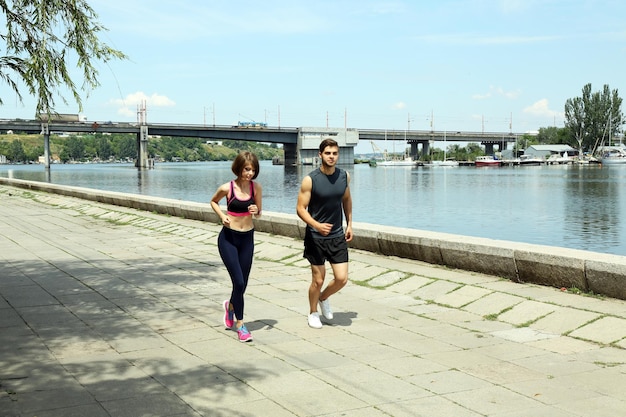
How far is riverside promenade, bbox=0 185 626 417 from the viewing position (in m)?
4.82

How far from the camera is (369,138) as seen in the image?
144125 millimetres

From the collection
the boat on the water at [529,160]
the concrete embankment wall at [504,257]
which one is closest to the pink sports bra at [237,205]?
the concrete embankment wall at [504,257]

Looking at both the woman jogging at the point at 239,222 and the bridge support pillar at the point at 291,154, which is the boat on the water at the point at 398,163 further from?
the woman jogging at the point at 239,222

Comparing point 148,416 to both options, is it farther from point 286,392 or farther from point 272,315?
point 272,315

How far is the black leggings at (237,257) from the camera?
263 inches

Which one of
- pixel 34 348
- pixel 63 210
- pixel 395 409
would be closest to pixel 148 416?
pixel 395 409

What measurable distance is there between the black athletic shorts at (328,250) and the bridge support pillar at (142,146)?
361 feet

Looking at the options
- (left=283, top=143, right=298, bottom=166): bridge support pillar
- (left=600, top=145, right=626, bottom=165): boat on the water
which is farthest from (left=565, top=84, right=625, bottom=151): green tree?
(left=283, top=143, right=298, bottom=166): bridge support pillar

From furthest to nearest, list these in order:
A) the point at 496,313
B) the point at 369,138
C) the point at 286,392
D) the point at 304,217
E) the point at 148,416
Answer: the point at 369,138 < the point at 496,313 < the point at 304,217 < the point at 286,392 < the point at 148,416

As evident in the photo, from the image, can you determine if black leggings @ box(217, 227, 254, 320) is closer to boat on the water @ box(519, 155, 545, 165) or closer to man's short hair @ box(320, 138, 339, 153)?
man's short hair @ box(320, 138, 339, 153)

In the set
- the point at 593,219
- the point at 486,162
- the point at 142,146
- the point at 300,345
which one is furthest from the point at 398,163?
the point at 300,345

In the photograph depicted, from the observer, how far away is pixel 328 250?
6.95 m

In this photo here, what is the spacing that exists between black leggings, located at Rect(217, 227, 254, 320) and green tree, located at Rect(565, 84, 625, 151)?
451ft

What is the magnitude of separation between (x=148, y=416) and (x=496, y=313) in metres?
4.10
